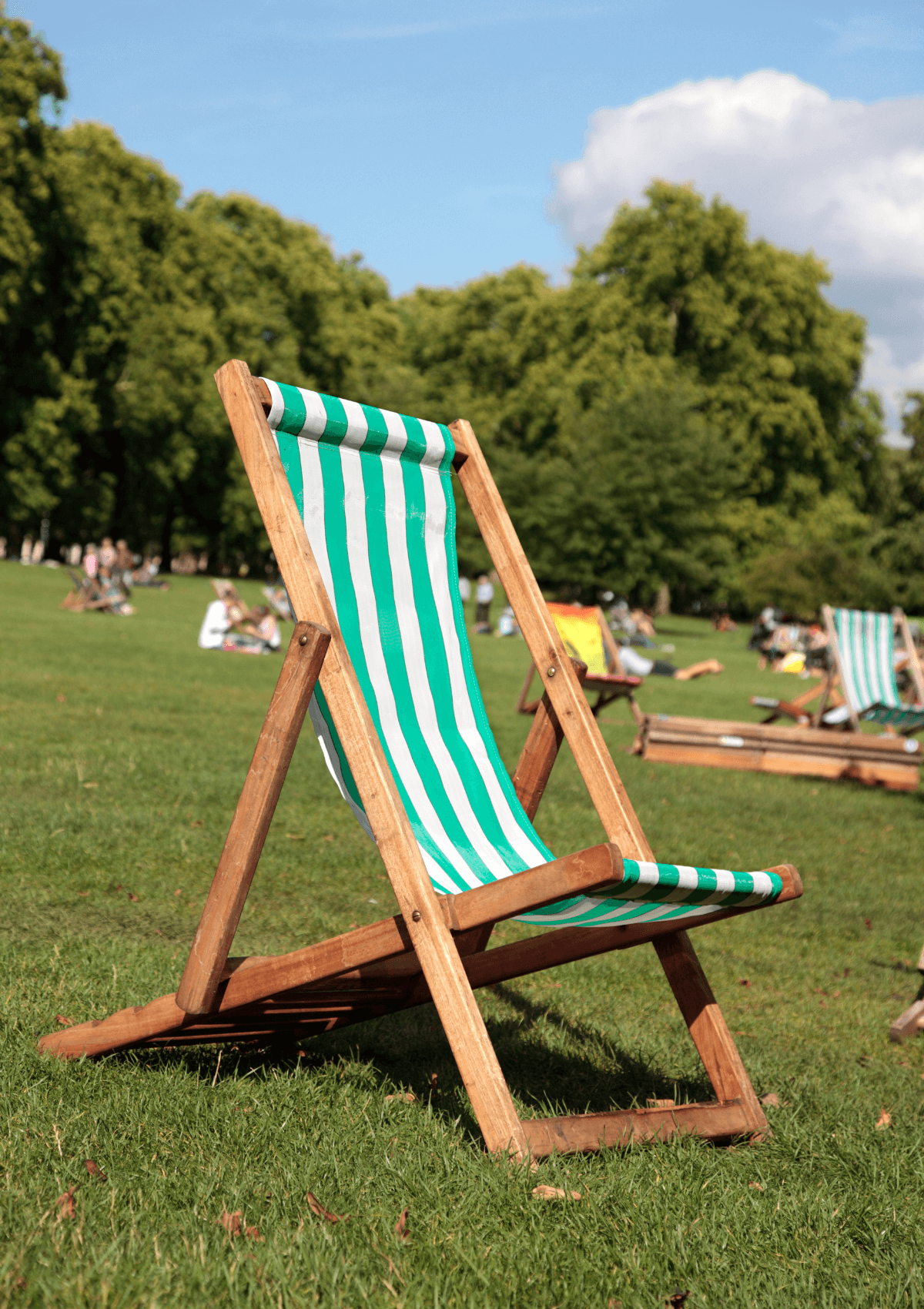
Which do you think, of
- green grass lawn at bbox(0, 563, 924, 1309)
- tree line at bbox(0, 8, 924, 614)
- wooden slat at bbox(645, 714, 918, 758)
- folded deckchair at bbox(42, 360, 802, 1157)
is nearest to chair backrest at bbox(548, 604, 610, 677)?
wooden slat at bbox(645, 714, 918, 758)

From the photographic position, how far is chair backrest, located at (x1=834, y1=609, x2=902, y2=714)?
1028 cm

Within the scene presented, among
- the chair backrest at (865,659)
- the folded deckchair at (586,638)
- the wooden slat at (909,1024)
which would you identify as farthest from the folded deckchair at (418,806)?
the folded deckchair at (586,638)

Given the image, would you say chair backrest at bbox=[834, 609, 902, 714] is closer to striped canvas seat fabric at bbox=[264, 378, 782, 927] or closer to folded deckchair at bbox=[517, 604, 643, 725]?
folded deckchair at bbox=[517, 604, 643, 725]

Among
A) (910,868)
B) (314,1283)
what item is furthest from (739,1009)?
(910,868)

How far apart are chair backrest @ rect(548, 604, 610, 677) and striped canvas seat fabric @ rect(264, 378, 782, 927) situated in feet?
26.7

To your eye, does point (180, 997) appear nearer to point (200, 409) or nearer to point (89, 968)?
point (89, 968)

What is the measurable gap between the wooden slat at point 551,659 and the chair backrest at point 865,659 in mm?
7281

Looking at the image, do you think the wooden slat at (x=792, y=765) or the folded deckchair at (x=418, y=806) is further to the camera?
the wooden slat at (x=792, y=765)

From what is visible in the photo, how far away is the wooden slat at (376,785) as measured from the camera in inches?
98.3

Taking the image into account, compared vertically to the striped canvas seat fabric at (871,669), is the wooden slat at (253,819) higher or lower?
lower

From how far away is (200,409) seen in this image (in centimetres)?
3959

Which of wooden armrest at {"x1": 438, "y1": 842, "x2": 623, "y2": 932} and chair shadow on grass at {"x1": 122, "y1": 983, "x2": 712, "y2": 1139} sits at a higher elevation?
wooden armrest at {"x1": 438, "y1": 842, "x2": 623, "y2": 932}

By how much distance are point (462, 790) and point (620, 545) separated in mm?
32436

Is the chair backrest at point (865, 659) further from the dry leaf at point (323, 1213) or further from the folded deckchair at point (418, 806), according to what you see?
the dry leaf at point (323, 1213)
